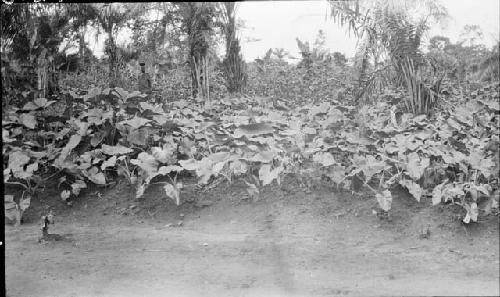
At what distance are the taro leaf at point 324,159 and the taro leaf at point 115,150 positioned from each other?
1744 millimetres

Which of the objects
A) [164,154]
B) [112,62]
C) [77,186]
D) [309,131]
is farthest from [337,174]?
[112,62]

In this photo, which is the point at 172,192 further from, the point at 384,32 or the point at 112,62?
the point at 384,32

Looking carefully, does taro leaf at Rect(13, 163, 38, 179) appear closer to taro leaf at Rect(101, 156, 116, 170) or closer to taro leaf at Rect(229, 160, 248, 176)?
taro leaf at Rect(101, 156, 116, 170)

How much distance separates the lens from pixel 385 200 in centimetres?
339

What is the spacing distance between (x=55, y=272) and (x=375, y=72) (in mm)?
3647

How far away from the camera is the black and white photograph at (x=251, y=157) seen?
123 inches

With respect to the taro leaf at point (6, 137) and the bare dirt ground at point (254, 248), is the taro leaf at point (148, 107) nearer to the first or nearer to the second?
the bare dirt ground at point (254, 248)

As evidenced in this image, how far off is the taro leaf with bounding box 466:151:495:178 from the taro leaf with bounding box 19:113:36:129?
391cm

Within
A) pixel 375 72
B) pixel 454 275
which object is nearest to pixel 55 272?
pixel 454 275

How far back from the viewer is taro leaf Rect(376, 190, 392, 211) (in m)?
3.38

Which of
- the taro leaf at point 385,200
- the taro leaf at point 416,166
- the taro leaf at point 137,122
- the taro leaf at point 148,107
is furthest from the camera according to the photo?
the taro leaf at point 148,107

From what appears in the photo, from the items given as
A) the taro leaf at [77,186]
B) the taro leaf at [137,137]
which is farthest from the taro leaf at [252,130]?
the taro leaf at [77,186]

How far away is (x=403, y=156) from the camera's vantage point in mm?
3730

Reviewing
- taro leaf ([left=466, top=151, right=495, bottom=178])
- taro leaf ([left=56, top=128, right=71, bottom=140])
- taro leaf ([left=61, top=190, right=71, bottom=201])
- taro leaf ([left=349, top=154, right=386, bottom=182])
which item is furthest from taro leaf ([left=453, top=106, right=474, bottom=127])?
taro leaf ([left=56, top=128, right=71, bottom=140])
